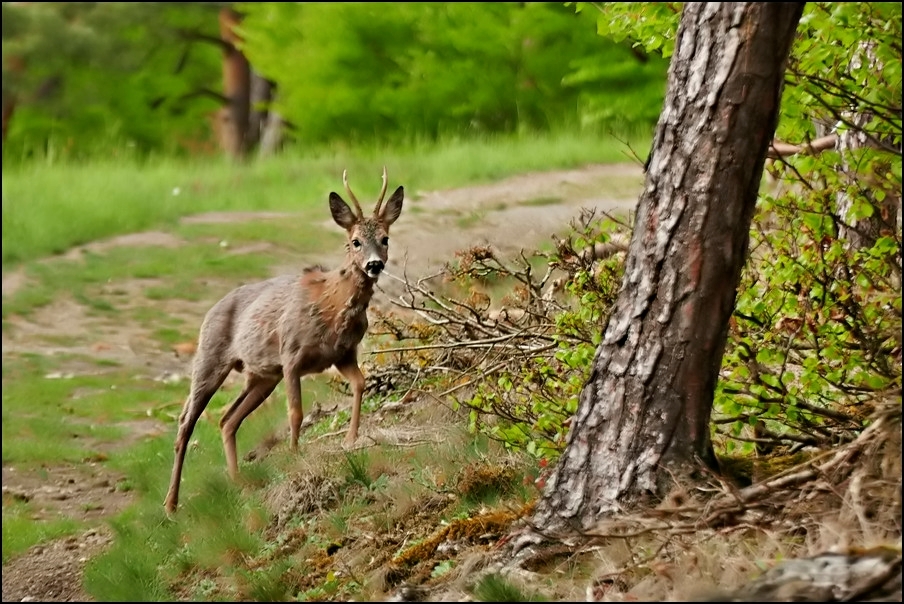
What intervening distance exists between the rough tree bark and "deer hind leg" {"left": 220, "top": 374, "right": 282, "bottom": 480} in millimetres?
3658

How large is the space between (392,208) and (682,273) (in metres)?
3.05

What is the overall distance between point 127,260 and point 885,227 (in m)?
13.1

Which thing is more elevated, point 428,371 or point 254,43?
point 254,43

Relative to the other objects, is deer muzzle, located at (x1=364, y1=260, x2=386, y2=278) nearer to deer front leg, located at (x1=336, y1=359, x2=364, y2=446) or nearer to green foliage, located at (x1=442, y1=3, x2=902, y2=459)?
deer front leg, located at (x1=336, y1=359, x2=364, y2=446)

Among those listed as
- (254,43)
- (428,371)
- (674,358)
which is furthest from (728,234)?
(254,43)

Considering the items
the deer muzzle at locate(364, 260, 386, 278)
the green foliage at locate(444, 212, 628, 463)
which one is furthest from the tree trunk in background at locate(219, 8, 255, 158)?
the green foliage at locate(444, 212, 628, 463)

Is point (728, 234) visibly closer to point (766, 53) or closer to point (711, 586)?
point (766, 53)

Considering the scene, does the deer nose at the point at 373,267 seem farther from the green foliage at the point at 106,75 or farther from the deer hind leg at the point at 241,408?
the green foliage at the point at 106,75

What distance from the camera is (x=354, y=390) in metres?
8.57

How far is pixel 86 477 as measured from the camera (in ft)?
35.7

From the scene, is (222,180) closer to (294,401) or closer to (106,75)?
(106,75)

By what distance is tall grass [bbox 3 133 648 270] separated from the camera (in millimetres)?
19484

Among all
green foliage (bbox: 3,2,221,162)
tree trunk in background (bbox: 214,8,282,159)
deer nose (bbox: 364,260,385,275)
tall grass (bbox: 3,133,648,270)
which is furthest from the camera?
tree trunk in background (bbox: 214,8,282,159)

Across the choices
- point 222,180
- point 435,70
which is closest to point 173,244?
point 222,180
